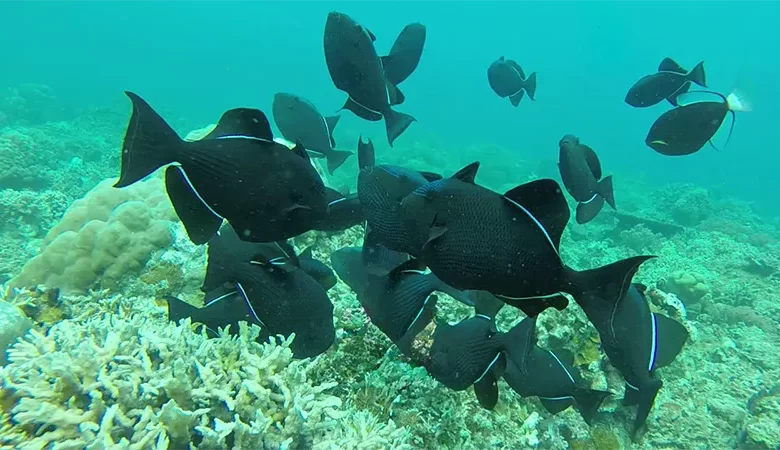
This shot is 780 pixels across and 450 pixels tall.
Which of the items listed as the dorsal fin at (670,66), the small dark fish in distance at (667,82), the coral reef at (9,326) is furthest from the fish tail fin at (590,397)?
the coral reef at (9,326)

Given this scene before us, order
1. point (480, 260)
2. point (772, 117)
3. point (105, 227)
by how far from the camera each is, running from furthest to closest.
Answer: point (772, 117), point (105, 227), point (480, 260)

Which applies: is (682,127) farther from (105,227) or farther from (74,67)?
(74,67)

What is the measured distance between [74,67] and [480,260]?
82970 mm

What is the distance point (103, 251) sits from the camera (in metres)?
5.02

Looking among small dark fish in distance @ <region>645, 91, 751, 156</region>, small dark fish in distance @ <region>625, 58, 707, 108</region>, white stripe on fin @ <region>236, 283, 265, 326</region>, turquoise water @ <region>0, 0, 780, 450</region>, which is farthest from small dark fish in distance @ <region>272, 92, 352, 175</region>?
small dark fish in distance @ <region>625, 58, 707, 108</region>

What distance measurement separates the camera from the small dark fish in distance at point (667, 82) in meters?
4.40

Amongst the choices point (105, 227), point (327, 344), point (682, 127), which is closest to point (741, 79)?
point (682, 127)

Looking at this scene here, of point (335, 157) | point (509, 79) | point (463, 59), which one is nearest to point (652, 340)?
point (335, 157)

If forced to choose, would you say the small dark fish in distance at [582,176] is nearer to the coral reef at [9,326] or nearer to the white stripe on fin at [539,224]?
the white stripe on fin at [539,224]

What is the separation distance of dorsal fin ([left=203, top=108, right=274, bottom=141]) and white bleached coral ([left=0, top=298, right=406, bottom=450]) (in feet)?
4.43

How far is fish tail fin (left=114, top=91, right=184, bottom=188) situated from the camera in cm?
176

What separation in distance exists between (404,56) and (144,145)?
7.96 ft

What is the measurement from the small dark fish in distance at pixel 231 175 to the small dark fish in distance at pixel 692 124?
3.54 meters

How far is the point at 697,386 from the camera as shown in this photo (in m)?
5.81
